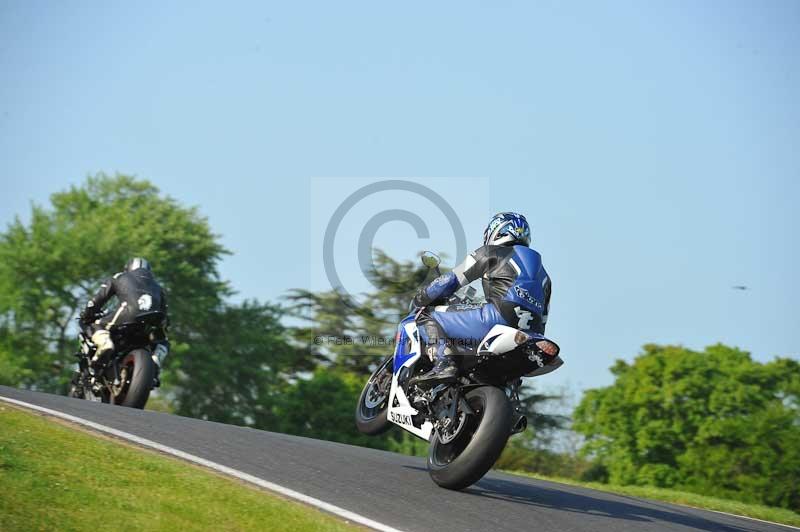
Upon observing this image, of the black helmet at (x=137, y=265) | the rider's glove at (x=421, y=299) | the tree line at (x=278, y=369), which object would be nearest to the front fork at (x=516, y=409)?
the rider's glove at (x=421, y=299)

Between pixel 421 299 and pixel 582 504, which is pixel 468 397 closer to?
pixel 421 299

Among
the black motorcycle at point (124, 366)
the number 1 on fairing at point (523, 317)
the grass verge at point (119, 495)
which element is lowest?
the grass verge at point (119, 495)

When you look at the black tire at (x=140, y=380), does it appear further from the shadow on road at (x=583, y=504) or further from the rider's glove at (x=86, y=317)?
the shadow on road at (x=583, y=504)

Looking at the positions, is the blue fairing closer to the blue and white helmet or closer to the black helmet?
the blue and white helmet

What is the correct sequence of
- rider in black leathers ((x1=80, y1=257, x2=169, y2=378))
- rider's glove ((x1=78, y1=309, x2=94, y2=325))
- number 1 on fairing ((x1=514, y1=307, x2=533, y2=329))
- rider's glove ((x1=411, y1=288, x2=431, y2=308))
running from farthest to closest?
1. rider's glove ((x1=78, y1=309, x2=94, y2=325))
2. rider in black leathers ((x1=80, y1=257, x2=169, y2=378))
3. rider's glove ((x1=411, y1=288, x2=431, y2=308))
4. number 1 on fairing ((x1=514, y1=307, x2=533, y2=329))

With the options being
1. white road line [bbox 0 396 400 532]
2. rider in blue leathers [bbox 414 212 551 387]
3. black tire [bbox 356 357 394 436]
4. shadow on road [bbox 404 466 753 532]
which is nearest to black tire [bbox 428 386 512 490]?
shadow on road [bbox 404 466 753 532]

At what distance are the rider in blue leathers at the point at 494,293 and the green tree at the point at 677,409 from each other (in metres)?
39.9

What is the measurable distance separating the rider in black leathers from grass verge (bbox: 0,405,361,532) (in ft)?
18.5

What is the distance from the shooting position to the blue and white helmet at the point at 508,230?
31.2ft

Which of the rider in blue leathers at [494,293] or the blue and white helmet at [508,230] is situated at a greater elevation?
the blue and white helmet at [508,230]

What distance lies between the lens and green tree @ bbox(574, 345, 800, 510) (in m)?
50.2

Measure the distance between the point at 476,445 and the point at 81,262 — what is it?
171ft

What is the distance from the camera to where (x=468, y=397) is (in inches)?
358

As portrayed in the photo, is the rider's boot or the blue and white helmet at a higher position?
the blue and white helmet
